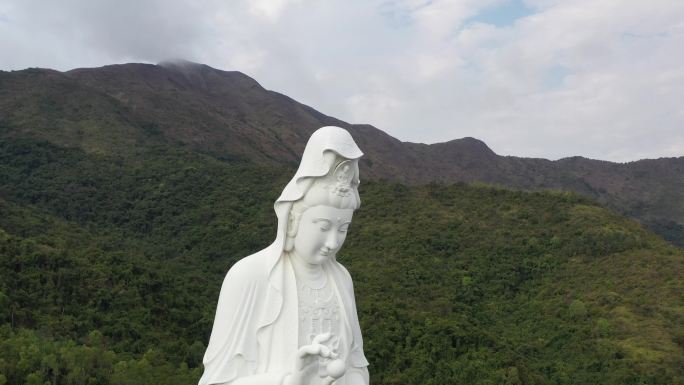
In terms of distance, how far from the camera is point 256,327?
14.6 ft

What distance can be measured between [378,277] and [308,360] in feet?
73.1

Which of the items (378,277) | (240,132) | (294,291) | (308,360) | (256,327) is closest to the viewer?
(308,360)

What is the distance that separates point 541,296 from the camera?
2545cm

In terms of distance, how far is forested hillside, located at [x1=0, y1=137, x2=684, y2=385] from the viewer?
61.3 ft

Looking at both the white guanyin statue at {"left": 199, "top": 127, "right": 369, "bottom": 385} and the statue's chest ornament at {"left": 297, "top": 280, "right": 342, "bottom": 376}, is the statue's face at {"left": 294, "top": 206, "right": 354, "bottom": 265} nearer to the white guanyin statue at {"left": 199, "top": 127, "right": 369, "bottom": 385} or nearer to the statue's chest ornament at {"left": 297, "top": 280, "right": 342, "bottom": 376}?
the white guanyin statue at {"left": 199, "top": 127, "right": 369, "bottom": 385}

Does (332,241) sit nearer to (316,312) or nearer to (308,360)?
(316,312)

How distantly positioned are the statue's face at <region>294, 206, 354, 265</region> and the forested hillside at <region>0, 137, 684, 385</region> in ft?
35.4

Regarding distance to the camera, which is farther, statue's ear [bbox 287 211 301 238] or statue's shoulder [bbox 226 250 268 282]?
statue's ear [bbox 287 211 301 238]

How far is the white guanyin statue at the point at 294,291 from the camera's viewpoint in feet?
14.4

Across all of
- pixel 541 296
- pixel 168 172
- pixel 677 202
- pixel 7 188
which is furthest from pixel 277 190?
pixel 677 202

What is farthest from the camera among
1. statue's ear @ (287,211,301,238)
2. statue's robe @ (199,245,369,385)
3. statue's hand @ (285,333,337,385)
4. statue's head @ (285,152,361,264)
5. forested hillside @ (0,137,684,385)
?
forested hillside @ (0,137,684,385)

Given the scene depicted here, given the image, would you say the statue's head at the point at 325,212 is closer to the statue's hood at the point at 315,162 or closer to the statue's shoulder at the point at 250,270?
the statue's hood at the point at 315,162

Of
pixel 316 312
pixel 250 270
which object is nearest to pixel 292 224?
pixel 250 270

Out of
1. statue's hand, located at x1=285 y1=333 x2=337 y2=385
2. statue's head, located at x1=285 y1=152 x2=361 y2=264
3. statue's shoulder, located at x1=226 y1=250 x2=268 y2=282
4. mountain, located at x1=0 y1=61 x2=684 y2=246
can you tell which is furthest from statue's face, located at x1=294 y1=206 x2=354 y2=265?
mountain, located at x1=0 y1=61 x2=684 y2=246
